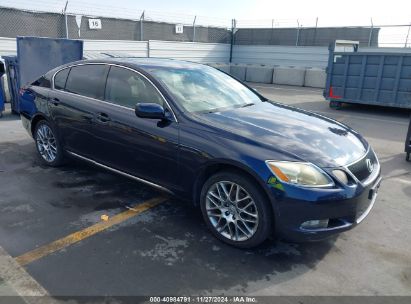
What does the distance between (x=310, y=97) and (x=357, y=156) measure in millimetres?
11618

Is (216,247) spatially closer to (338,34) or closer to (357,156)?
(357,156)

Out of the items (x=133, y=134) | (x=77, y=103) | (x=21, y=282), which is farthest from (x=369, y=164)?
(x=77, y=103)

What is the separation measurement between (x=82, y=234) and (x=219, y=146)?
1.50m

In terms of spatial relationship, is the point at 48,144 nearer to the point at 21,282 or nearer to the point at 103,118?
the point at 103,118

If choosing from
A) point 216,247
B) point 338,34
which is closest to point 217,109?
point 216,247

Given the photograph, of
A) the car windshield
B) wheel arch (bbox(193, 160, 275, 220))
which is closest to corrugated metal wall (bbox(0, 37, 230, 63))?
the car windshield

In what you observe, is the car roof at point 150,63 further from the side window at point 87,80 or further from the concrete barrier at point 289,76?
the concrete barrier at point 289,76

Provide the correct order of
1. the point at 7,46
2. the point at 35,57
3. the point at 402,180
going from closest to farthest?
the point at 402,180
the point at 35,57
the point at 7,46

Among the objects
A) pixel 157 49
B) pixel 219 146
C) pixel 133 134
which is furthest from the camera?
pixel 157 49

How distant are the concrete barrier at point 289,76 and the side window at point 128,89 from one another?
15.3m

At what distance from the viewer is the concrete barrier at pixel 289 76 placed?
59.7 feet

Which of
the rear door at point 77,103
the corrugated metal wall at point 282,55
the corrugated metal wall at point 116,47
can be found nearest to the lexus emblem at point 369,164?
the rear door at point 77,103

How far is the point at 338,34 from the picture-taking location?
19.1 m

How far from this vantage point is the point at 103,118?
13.4ft
